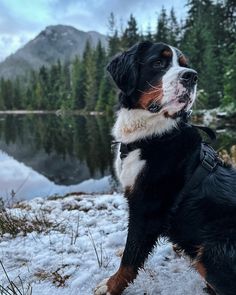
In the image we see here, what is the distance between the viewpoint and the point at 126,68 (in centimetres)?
378

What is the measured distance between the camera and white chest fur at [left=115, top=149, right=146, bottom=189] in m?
3.35

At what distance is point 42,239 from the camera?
472 cm

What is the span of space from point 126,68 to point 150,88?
1.21 ft

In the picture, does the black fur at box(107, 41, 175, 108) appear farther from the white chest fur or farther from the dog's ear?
the white chest fur

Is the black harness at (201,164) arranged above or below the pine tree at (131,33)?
below

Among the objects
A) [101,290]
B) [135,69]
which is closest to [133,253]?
[101,290]

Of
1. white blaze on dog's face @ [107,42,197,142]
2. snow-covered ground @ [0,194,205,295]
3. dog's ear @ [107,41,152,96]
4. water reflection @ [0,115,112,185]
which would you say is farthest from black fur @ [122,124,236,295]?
water reflection @ [0,115,112,185]

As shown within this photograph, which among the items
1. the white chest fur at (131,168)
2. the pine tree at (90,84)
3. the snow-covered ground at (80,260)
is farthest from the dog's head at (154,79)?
the pine tree at (90,84)

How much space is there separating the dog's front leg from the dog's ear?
4.13 ft

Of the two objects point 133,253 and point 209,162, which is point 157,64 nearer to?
point 209,162

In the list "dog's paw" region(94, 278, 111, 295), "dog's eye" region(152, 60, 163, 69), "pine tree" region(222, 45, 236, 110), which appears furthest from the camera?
"pine tree" region(222, 45, 236, 110)

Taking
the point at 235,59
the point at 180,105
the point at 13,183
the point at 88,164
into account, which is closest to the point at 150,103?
the point at 180,105

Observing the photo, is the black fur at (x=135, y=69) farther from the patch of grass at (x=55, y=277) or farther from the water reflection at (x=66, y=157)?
the water reflection at (x=66, y=157)

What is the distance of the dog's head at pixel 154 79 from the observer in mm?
3339
